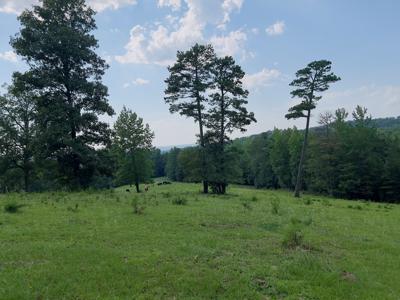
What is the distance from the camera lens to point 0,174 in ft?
124

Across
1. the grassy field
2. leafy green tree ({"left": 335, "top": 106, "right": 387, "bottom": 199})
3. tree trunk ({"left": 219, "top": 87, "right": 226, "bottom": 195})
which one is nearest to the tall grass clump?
the grassy field

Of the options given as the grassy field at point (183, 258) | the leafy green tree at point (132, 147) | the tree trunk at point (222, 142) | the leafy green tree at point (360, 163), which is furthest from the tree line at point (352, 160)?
the grassy field at point (183, 258)

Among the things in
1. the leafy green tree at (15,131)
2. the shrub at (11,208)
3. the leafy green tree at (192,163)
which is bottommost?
the shrub at (11,208)

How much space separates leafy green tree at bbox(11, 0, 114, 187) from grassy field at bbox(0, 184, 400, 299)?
33.4 ft

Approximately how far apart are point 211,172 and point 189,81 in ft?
25.8

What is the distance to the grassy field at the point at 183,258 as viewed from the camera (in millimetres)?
6465

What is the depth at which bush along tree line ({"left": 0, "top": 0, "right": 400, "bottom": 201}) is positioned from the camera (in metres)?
22.4

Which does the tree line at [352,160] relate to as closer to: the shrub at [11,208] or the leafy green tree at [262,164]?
the leafy green tree at [262,164]

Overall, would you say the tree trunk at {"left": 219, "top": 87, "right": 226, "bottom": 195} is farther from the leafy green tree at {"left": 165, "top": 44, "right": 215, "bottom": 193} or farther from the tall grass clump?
the tall grass clump

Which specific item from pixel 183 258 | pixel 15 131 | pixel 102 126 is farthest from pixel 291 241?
pixel 15 131

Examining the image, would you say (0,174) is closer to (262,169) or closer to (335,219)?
(335,219)

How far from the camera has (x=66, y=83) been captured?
22875 mm

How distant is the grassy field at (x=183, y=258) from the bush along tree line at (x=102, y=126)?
36.5ft

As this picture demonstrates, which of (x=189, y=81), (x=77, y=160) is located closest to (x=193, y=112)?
(x=189, y=81)
